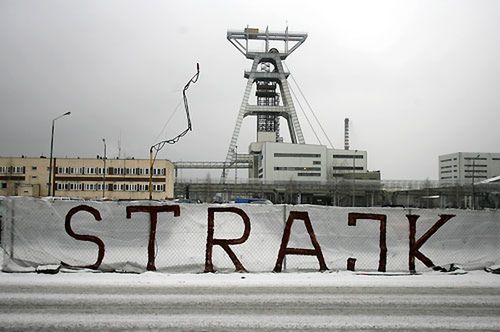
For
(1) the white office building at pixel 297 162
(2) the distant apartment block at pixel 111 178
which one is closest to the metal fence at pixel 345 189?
(2) the distant apartment block at pixel 111 178

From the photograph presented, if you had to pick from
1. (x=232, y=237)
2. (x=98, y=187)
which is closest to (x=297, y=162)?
(x=98, y=187)

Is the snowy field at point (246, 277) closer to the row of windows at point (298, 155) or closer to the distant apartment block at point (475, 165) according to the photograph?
the row of windows at point (298, 155)

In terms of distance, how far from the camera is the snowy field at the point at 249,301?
22.6ft

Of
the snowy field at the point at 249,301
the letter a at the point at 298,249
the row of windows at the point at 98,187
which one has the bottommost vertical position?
the snowy field at the point at 249,301

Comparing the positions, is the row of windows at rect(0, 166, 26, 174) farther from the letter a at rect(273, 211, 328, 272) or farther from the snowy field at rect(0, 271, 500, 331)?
the letter a at rect(273, 211, 328, 272)

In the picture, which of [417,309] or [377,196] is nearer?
[417,309]

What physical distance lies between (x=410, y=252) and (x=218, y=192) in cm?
8396

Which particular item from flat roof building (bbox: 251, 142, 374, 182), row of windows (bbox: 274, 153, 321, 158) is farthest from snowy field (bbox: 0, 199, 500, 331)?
row of windows (bbox: 274, 153, 321, 158)

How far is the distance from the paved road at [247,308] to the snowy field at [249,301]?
0.02 meters

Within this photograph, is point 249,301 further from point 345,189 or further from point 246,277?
point 345,189

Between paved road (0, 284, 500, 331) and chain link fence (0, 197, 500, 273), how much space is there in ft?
5.99

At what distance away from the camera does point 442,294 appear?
9.09m

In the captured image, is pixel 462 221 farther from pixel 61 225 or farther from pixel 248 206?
pixel 61 225

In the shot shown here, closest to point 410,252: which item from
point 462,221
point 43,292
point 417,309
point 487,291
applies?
point 462,221
